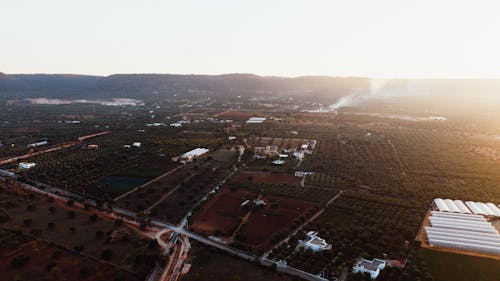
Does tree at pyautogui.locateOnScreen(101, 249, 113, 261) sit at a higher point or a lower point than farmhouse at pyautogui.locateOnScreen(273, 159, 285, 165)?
higher

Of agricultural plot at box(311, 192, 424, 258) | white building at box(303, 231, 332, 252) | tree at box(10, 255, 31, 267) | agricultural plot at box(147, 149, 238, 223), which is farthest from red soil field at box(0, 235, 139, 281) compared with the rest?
agricultural plot at box(311, 192, 424, 258)

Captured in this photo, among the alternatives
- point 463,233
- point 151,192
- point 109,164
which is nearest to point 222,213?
point 151,192

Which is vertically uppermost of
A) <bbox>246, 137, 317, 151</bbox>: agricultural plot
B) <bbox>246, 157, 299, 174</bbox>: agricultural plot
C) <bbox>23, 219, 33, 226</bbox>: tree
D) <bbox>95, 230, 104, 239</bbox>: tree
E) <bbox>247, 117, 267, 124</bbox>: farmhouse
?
<bbox>23, 219, 33, 226</bbox>: tree

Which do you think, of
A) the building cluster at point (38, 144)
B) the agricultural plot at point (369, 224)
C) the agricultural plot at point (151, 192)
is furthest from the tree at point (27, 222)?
the building cluster at point (38, 144)

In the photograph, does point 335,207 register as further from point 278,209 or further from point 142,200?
point 142,200

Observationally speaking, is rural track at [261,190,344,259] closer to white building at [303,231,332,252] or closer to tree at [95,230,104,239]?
white building at [303,231,332,252]

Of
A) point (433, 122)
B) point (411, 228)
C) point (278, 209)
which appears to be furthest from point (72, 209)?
point (433, 122)
